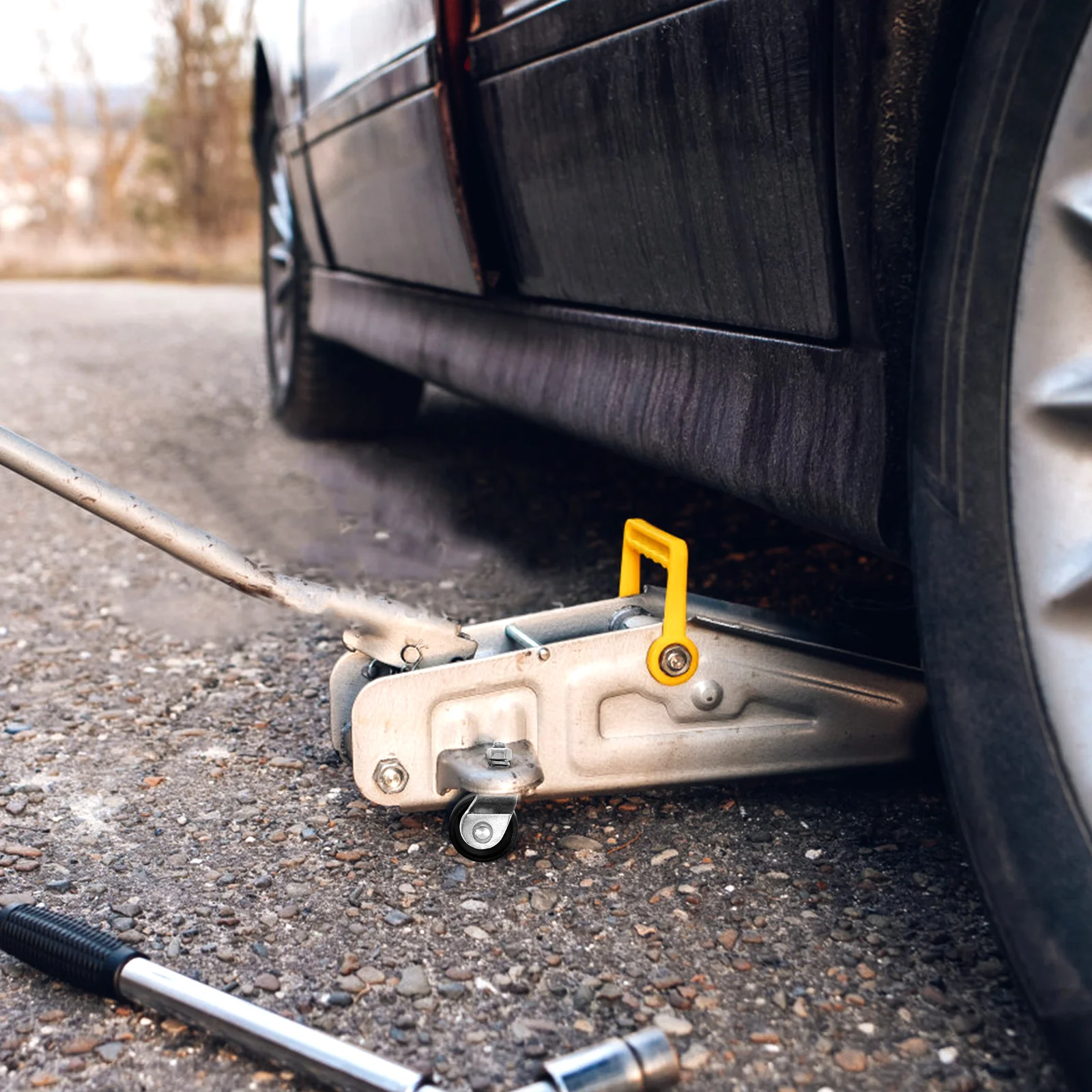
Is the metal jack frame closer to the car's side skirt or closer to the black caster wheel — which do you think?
the black caster wheel

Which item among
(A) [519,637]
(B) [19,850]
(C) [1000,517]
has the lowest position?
(B) [19,850]

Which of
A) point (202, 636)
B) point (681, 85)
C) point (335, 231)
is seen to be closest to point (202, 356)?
point (335, 231)

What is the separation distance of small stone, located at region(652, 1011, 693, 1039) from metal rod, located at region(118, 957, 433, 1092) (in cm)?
22

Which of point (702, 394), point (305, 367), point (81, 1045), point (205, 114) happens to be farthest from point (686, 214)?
point (205, 114)

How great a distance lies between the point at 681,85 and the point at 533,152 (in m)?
0.44

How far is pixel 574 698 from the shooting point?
135cm

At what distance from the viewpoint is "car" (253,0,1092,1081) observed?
937 mm

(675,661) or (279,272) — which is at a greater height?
(279,272)

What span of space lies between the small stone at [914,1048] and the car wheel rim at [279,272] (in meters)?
2.87

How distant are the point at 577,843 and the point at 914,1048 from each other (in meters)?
0.47

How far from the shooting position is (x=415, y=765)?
Result: 52.9 inches

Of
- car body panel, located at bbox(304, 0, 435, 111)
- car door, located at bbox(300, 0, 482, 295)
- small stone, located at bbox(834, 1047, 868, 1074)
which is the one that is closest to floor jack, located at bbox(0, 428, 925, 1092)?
small stone, located at bbox(834, 1047, 868, 1074)

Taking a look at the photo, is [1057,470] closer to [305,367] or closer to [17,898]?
[17,898]

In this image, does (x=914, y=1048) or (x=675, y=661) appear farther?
(x=675, y=661)
